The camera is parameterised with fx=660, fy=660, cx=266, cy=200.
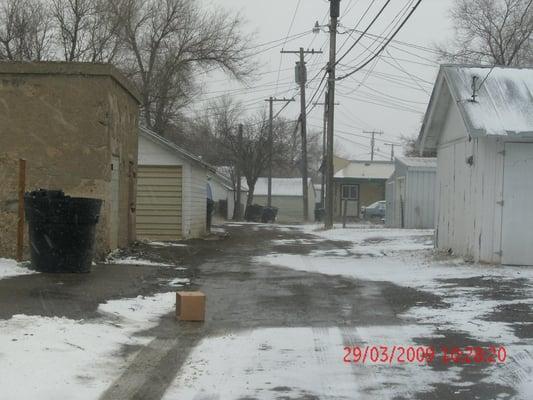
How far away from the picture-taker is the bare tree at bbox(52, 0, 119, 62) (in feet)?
107

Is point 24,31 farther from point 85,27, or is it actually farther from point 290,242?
point 290,242

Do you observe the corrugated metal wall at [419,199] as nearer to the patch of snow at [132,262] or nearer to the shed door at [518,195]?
the shed door at [518,195]

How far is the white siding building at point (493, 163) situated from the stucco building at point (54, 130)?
6912 millimetres

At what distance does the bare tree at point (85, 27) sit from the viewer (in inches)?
1287

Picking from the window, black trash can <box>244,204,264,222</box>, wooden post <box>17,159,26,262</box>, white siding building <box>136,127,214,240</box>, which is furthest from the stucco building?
the window

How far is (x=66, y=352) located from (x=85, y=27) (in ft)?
96.8

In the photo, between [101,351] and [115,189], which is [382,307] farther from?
[115,189]

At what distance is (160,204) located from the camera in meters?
20.7

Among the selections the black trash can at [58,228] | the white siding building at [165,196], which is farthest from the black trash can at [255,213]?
the black trash can at [58,228]

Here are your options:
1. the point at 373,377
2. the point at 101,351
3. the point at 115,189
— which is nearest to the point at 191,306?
the point at 101,351

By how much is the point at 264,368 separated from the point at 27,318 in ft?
9.19

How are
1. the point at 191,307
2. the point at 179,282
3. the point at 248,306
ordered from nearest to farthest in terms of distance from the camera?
the point at 191,307 < the point at 248,306 < the point at 179,282

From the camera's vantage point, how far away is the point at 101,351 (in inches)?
253

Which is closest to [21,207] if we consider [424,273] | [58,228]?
[58,228]
